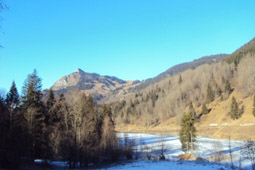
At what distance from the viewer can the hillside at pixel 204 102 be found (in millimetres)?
81463

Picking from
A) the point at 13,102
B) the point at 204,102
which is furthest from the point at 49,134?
the point at 204,102

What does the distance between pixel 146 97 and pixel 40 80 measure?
15748cm

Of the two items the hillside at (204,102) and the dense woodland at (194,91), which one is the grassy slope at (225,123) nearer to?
the hillside at (204,102)

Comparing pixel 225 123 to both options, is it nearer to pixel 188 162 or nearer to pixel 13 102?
pixel 188 162

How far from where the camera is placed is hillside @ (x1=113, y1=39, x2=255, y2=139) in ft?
267

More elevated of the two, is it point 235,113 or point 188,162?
point 235,113

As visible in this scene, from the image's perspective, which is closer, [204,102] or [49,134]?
[49,134]

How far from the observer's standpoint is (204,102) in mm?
120688

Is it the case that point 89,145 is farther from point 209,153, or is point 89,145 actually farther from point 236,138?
point 236,138

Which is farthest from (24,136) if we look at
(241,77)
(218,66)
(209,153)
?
(218,66)

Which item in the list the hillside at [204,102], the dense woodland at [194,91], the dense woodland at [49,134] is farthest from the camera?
the dense woodland at [194,91]

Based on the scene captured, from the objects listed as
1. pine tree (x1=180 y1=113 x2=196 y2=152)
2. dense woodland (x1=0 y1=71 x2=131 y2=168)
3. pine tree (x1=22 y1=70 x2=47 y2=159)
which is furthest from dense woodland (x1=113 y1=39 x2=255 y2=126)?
pine tree (x1=22 y1=70 x2=47 y2=159)

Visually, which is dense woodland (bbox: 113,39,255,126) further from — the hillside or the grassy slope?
the grassy slope

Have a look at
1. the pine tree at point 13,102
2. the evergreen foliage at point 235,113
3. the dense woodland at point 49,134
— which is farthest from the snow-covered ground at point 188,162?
the evergreen foliage at point 235,113
